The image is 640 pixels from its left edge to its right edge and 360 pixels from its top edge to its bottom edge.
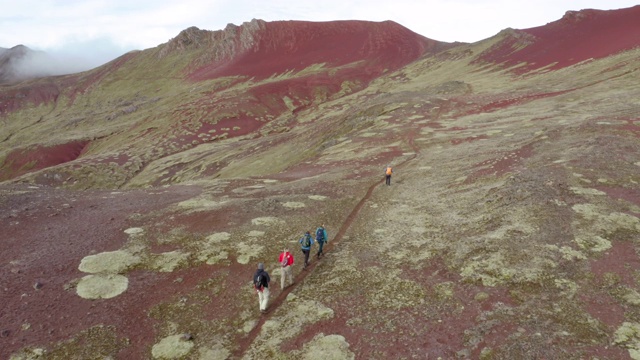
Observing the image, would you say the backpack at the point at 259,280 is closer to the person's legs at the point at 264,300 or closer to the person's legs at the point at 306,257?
the person's legs at the point at 264,300

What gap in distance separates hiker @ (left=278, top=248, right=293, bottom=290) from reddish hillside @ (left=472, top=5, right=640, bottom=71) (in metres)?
117

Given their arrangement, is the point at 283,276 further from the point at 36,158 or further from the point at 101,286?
the point at 36,158

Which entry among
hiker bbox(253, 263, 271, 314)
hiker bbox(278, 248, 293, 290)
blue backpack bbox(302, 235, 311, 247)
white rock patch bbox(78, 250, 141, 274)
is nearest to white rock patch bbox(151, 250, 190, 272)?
white rock patch bbox(78, 250, 141, 274)

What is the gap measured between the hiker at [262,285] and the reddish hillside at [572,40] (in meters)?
→ 119

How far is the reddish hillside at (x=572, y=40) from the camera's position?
11038cm

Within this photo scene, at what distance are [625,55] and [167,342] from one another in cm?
11878

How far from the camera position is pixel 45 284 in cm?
2148

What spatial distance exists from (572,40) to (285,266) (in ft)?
483

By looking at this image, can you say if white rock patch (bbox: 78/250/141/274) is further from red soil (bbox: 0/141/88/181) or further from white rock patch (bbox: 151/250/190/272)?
red soil (bbox: 0/141/88/181)

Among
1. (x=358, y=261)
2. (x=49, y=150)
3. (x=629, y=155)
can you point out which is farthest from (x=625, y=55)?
(x=49, y=150)

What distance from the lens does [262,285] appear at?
18797 mm

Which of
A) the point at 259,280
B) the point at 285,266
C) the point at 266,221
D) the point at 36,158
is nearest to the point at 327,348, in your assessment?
the point at 259,280

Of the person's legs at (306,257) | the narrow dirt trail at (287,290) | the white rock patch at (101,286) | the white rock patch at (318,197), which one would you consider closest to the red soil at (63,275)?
the white rock patch at (101,286)

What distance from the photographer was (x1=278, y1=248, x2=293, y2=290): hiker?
2052 cm
